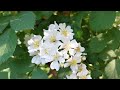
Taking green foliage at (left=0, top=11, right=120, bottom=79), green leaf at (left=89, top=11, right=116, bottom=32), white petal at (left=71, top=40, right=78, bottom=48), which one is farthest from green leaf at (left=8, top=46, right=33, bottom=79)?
green leaf at (left=89, top=11, right=116, bottom=32)

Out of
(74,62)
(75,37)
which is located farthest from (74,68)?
(75,37)

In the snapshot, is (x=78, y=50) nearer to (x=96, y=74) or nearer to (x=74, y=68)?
(x=74, y=68)

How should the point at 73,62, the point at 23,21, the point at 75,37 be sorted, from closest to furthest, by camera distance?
the point at 23,21, the point at 73,62, the point at 75,37

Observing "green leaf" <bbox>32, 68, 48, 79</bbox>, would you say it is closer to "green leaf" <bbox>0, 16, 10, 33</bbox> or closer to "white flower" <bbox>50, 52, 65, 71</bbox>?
"white flower" <bbox>50, 52, 65, 71</bbox>

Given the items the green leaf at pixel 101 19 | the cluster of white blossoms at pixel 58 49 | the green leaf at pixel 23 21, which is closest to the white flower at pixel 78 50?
the cluster of white blossoms at pixel 58 49

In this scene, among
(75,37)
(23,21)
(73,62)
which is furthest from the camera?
(75,37)
